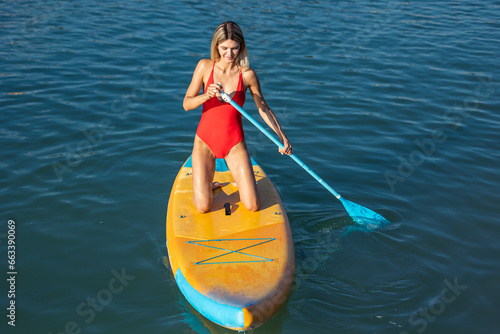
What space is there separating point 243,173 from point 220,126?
589 millimetres

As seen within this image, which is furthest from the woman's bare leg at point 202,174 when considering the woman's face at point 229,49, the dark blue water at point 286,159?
the woman's face at point 229,49

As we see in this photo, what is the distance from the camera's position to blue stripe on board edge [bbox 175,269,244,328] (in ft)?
14.3

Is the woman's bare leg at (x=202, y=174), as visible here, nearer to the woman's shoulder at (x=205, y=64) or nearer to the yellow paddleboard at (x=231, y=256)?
the yellow paddleboard at (x=231, y=256)

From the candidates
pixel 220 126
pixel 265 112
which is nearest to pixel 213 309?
pixel 220 126

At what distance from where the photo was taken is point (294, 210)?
6.62 m

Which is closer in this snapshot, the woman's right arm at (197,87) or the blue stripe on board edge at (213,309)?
the blue stripe on board edge at (213,309)

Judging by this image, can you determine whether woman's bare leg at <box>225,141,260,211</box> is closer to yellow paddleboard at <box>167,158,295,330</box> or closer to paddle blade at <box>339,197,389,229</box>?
yellow paddleboard at <box>167,158,295,330</box>

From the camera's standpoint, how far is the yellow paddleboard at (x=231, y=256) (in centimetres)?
446

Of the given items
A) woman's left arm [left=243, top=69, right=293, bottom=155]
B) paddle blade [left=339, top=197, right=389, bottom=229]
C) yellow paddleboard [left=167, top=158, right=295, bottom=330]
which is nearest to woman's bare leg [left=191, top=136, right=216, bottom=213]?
yellow paddleboard [left=167, top=158, right=295, bottom=330]

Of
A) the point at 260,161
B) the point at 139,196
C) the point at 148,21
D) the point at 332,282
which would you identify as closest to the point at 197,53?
the point at 148,21

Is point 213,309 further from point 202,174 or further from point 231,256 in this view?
point 202,174

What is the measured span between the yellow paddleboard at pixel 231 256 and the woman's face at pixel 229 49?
166 centimetres

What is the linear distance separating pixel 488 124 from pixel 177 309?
6631 millimetres

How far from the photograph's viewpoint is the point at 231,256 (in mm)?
4965
